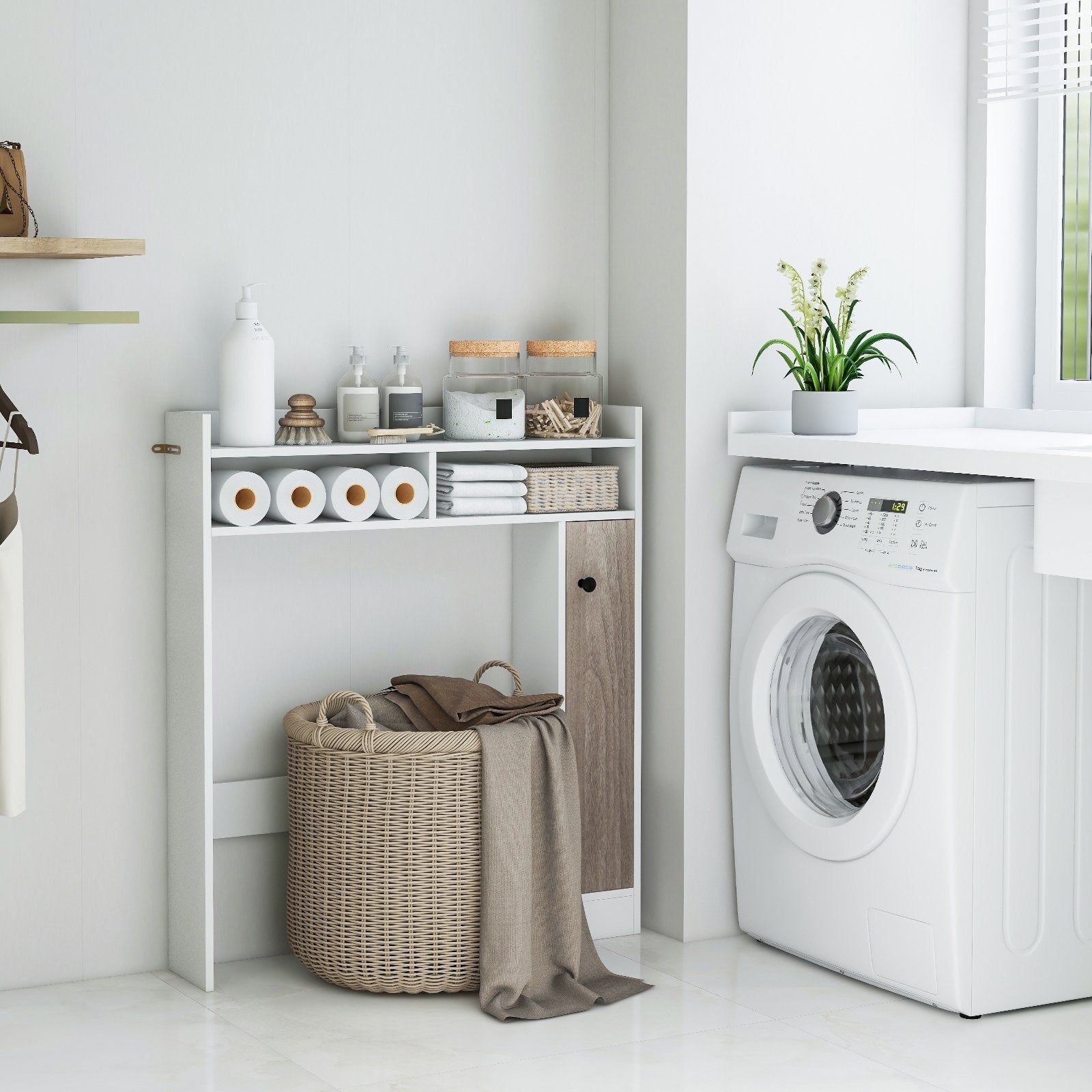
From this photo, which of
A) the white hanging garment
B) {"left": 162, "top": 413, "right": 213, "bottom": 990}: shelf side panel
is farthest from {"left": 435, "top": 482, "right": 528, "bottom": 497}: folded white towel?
the white hanging garment

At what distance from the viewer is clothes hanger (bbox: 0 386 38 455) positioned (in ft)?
8.11

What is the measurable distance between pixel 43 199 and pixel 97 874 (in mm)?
1144

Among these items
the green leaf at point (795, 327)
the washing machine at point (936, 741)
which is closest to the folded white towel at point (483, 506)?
the washing machine at point (936, 741)

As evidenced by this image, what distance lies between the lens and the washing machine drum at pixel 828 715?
2.80 m

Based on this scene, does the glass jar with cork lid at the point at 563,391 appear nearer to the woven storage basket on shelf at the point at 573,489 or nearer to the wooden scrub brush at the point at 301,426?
the woven storage basket on shelf at the point at 573,489

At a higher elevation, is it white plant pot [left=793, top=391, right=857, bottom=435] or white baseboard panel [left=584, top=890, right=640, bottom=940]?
white plant pot [left=793, top=391, right=857, bottom=435]

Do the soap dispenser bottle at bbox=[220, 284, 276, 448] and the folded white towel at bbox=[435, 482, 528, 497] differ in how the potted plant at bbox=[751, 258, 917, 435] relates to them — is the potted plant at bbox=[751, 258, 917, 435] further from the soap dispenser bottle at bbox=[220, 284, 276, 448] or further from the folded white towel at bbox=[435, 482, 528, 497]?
the soap dispenser bottle at bbox=[220, 284, 276, 448]

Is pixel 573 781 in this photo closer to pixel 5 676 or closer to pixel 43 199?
pixel 5 676

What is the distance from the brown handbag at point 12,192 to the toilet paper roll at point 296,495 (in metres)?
0.56

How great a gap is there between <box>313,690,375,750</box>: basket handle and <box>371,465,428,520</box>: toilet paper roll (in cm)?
32

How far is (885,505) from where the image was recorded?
2672 mm

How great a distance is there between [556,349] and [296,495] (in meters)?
0.59

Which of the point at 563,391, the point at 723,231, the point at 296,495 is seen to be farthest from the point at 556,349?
the point at 296,495

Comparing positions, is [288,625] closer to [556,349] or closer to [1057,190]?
[556,349]
